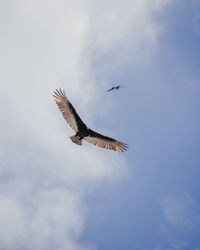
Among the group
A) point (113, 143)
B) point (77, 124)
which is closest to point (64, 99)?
point (77, 124)

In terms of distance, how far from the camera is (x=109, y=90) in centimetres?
2891

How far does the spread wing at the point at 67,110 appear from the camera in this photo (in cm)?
2892

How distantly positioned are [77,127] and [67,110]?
1.33 m

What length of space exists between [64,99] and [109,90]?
3036 millimetres

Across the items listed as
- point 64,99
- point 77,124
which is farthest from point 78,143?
point 64,99

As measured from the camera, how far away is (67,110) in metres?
29.2

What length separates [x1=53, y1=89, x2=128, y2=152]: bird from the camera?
95.0 feet

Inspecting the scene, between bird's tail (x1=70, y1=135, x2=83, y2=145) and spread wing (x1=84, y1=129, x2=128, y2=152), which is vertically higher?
spread wing (x1=84, y1=129, x2=128, y2=152)

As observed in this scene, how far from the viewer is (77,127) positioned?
96.4ft

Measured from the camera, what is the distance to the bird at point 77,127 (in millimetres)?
28969

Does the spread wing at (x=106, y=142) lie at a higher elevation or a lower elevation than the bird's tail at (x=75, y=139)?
higher

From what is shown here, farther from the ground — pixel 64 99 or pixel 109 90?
pixel 109 90

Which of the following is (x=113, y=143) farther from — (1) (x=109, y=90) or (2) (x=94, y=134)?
(1) (x=109, y=90)

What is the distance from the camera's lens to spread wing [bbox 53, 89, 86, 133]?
28.9 metres
